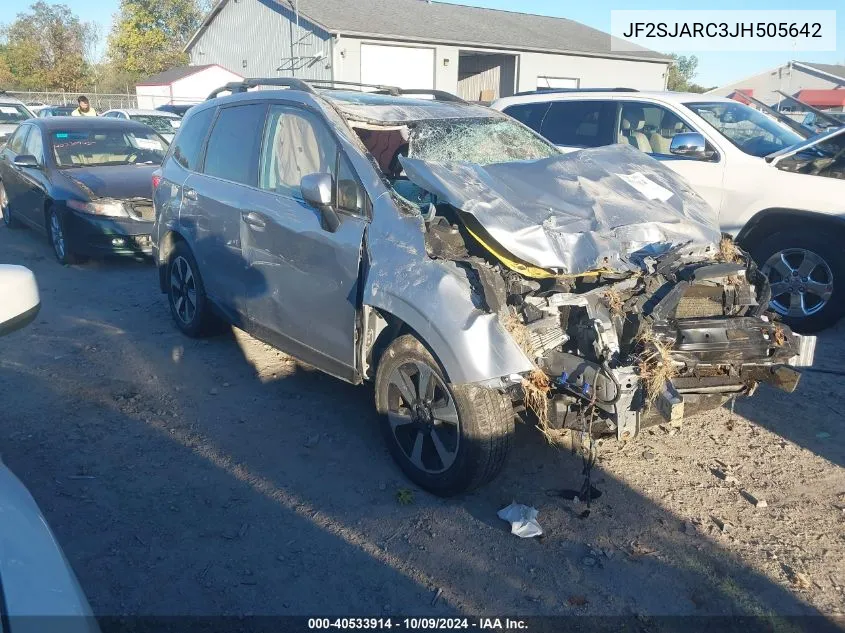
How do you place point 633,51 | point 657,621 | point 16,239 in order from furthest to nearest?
point 633,51 < point 16,239 < point 657,621

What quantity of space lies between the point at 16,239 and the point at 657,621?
1058cm

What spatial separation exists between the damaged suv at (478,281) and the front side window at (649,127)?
275 centimetres

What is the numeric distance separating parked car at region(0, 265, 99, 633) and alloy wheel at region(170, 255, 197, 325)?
13.0ft

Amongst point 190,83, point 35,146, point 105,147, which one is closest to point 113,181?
point 105,147

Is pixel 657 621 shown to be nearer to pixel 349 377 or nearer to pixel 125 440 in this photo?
pixel 349 377

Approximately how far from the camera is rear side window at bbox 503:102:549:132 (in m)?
8.23

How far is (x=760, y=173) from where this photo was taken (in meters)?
6.31

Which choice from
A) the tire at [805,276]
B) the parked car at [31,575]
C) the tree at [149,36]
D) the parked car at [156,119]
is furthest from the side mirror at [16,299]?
the tree at [149,36]

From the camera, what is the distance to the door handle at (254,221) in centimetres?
458

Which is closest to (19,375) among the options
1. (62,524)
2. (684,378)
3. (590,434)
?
(62,524)

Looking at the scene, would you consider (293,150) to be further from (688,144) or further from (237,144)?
(688,144)

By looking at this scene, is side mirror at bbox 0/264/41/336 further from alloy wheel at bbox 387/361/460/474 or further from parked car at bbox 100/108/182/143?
parked car at bbox 100/108/182/143

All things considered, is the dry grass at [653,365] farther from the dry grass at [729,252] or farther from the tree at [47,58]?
the tree at [47,58]

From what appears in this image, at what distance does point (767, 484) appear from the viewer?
396 cm
